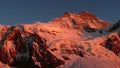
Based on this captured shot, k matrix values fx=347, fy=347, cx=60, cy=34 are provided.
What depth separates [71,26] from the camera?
332 ft

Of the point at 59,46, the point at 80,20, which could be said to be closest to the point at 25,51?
the point at 59,46

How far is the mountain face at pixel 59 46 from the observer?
276 feet

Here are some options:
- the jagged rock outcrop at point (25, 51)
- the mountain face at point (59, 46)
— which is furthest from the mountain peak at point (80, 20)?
the jagged rock outcrop at point (25, 51)

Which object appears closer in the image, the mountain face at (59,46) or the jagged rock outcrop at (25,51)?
the mountain face at (59,46)

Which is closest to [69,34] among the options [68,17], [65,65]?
[68,17]

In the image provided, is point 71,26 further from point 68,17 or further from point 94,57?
point 94,57

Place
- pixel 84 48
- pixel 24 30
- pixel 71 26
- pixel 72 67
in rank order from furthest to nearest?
pixel 71 26 < pixel 24 30 < pixel 84 48 < pixel 72 67

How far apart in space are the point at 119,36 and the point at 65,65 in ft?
60.3

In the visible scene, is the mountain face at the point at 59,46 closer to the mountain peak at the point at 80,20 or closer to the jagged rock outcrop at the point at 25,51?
the jagged rock outcrop at the point at 25,51

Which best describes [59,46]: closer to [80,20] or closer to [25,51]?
[25,51]

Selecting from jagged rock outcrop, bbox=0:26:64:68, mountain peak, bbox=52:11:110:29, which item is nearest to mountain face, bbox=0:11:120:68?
jagged rock outcrop, bbox=0:26:64:68

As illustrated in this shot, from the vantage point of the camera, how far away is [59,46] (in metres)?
87.4

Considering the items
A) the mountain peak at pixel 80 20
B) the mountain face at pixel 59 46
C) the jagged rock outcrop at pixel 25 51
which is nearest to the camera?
the mountain face at pixel 59 46

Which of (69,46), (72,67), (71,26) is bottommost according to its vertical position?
(72,67)
